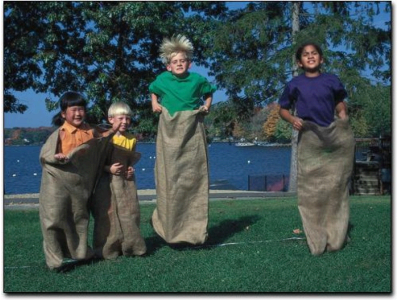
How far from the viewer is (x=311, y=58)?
6562 millimetres

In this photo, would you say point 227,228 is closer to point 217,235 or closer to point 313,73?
point 217,235

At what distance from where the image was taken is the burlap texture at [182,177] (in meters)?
7.05

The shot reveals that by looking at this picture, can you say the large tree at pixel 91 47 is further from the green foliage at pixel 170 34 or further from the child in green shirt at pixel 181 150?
the child in green shirt at pixel 181 150

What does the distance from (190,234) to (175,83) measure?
1695 millimetres

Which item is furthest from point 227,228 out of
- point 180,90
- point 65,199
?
point 65,199

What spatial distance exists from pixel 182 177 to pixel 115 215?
0.88m

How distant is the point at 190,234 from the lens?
7113mm

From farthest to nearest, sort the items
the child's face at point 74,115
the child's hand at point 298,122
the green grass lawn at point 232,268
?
the child's hand at point 298,122 → the child's face at point 74,115 → the green grass lawn at point 232,268

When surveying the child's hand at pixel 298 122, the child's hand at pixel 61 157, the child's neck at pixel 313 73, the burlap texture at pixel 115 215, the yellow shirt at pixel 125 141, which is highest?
the child's neck at pixel 313 73

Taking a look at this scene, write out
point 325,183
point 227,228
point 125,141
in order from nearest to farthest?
point 325,183 → point 125,141 → point 227,228

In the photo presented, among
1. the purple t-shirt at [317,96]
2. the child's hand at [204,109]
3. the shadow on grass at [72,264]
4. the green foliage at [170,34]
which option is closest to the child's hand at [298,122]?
the purple t-shirt at [317,96]

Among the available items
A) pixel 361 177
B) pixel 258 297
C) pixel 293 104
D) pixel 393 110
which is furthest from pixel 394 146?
pixel 361 177

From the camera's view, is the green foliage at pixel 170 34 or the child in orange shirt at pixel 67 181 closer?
the child in orange shirt at pixel 67 181

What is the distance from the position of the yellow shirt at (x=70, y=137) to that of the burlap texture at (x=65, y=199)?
0.25 feet
